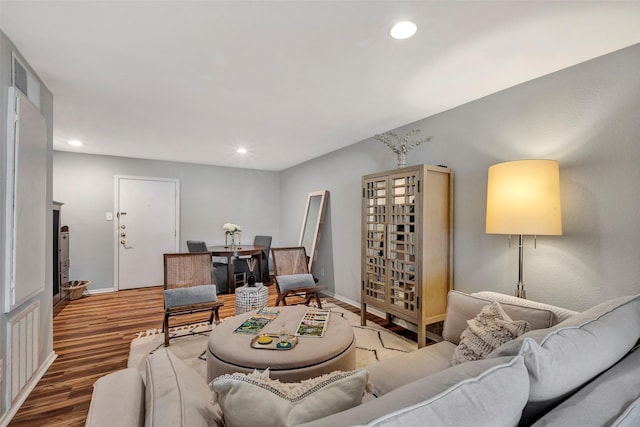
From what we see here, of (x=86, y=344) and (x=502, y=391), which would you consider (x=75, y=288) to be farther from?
(x=502, y=391)

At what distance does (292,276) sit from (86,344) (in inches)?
83.6

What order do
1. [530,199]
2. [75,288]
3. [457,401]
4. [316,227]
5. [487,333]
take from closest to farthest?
[457,401] → [487,333] → [530,199] → [75,288] → [316,227]

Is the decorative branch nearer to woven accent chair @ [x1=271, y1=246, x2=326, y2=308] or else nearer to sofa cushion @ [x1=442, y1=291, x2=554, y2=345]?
sofa cushion @ [x1=442, y1=291, x2=554, y2=345]

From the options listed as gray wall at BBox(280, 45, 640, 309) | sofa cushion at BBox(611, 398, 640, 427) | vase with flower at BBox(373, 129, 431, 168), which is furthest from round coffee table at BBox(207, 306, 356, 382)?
vase with flower at BBox(373, 129, 431, 168)

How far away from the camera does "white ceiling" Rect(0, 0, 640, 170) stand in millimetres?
1521

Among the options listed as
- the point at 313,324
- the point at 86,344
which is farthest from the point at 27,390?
the point at 313,324

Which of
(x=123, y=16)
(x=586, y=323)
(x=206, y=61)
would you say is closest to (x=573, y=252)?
(x=586, y=323)

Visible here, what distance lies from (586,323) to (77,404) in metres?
2.82

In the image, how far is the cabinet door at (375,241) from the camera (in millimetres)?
3098

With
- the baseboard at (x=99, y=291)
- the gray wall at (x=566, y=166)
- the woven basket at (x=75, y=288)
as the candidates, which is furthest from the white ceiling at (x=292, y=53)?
the baseboard at (x=99, y=291)

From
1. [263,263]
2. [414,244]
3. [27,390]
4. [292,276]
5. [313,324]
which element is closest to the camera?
[27,390]

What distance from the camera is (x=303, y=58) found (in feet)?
6.41

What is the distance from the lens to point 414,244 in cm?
270

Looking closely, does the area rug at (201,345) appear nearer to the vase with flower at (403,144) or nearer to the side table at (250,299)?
the side table at (250,299)
